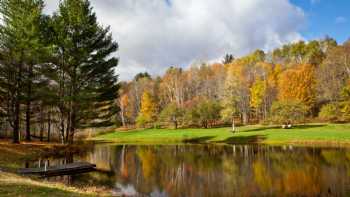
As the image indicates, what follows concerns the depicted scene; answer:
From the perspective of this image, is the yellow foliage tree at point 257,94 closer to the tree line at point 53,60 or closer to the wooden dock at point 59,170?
the tree line at point 53,60

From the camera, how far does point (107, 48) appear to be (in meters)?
35.6

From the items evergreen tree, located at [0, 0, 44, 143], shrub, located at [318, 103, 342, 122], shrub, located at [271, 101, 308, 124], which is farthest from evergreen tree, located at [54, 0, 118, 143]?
shrub, located at [318, 103, 342, 122]

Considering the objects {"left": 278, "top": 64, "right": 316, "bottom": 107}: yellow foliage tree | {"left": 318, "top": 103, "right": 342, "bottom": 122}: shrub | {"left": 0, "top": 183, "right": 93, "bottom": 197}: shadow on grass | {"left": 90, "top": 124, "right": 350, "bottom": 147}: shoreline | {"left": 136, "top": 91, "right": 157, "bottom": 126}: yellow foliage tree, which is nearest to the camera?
{"left": 0, "top": 183, "right": 93, "bottom": 197}: shadow on grass

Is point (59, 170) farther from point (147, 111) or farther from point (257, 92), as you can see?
point (147, 111)

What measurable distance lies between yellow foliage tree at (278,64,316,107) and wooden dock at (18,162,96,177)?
5637 centimetres

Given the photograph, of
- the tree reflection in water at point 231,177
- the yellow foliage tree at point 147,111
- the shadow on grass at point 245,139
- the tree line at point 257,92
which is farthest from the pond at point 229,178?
the yellow foliage tree at point 147,111

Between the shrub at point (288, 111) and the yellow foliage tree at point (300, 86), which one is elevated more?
the yellow foliage tree at point (300, 86)

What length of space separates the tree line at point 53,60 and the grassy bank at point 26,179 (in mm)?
2957

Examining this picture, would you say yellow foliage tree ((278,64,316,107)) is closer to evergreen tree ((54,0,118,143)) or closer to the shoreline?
the shoreline

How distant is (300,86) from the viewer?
7119 centimetres

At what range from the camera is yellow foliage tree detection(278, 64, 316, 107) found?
70.6 metres

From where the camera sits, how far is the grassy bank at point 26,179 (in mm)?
12242

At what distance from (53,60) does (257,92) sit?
55080 mm

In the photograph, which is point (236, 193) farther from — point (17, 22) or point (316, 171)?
point (17, 22)
